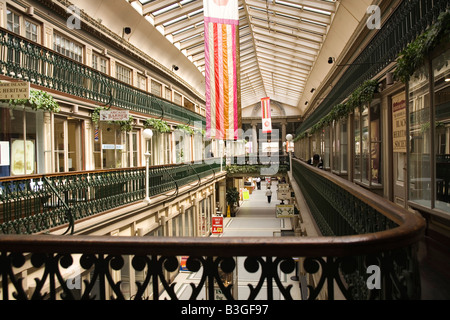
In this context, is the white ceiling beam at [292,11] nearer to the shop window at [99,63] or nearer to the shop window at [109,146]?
the shop window at [99,63]

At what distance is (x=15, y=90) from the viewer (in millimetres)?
6535

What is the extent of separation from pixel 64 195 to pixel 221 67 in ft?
22.7

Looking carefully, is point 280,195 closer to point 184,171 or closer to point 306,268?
point 184,171

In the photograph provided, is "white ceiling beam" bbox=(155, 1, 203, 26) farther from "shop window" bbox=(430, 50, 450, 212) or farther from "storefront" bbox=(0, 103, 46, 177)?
"shop window" bbox=(430, 50, 450, 212)

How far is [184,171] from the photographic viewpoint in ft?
55.3

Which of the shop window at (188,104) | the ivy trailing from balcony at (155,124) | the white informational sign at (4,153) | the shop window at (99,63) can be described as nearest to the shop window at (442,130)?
the white informational sign at (4,153)

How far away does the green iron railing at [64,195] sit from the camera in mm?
6227

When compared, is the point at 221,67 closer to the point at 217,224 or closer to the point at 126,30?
the point at 126,30

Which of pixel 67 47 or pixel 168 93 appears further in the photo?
pixel 168 93

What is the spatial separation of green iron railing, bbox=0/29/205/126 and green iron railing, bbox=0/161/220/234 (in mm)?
2542

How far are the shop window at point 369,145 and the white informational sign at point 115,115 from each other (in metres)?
6.32

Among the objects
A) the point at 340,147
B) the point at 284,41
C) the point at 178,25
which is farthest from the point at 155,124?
the point at 284,41

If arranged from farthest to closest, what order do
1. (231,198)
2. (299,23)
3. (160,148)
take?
(231,198)
(299,23)
(160,148)

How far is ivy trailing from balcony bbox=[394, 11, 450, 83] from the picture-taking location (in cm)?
367
